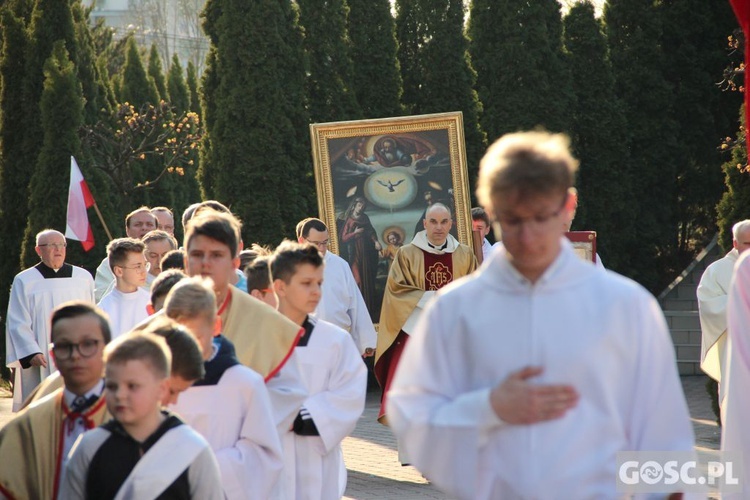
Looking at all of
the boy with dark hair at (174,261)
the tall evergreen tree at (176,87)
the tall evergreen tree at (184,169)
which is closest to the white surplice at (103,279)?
the boy with dark hair at (174,261)

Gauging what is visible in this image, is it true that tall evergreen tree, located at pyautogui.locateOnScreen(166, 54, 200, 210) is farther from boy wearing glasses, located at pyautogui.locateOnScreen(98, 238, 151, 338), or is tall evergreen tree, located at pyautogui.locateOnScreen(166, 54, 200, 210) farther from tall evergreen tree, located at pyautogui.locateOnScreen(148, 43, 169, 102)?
boy wearing glasses, located at pyautogui.locateOnScreen(98, 238, 151, 338)

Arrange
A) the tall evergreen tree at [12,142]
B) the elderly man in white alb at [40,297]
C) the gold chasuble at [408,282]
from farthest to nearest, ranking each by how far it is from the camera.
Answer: the tall evergreen tree at [12,142]
the elderly man in white alb at [40,297]
the gold chasuble at [408,282]

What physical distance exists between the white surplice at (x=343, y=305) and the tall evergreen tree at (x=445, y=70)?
8110mm

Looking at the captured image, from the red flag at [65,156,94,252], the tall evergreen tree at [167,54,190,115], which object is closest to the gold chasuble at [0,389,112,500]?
the red flag at [65,156,94,252]

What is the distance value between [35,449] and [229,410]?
29.2 inches

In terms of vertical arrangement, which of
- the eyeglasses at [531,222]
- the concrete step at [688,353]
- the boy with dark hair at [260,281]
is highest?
the eyeglasses at [531,222]

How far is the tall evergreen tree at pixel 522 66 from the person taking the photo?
20.6 metres

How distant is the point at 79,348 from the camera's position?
438cm

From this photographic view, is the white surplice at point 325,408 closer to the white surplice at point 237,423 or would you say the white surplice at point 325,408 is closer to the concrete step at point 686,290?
the white surplice at point 237,423

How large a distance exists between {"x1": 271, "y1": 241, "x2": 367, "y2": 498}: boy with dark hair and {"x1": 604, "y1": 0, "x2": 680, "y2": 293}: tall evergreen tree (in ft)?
51.8

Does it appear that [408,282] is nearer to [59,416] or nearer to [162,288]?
[162,288]

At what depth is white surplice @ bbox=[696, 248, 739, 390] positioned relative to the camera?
1072 cm

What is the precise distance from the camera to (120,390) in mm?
3836

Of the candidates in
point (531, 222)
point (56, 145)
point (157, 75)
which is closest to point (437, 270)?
point (531, 222)
